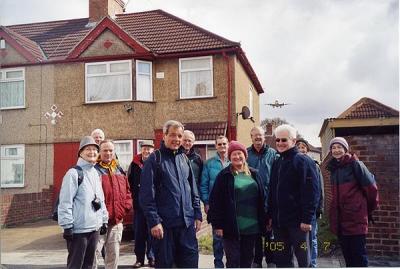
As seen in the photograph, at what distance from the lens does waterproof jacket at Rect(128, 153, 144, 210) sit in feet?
12.0

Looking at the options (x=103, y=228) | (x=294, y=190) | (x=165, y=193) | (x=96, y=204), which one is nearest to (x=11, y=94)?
(x=96, y=204)

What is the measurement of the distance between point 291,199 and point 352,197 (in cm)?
54

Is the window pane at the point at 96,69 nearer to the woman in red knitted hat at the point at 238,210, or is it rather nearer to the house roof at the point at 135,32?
the house roof at the point at 135,32

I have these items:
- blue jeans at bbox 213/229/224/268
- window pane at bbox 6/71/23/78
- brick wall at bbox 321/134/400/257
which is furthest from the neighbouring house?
window pane at bbox 6/71/23/78

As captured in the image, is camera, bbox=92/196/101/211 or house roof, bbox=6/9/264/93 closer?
camera, bbox=92/196/101/211

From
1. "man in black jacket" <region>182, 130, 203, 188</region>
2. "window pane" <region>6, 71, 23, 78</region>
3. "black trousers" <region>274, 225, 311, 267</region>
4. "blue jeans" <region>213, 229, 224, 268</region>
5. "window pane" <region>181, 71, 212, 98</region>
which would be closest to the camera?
"black trousers" <region>274, 225, 311, 267</region>

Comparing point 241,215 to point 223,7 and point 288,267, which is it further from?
point 223,7

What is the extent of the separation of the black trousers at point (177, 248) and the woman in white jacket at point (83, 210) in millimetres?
523

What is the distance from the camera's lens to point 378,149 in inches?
127

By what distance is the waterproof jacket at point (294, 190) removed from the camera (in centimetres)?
261

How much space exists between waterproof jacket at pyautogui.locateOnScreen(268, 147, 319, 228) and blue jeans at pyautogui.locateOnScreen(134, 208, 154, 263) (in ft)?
4.70

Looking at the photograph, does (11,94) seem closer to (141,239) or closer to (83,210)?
(83,210)

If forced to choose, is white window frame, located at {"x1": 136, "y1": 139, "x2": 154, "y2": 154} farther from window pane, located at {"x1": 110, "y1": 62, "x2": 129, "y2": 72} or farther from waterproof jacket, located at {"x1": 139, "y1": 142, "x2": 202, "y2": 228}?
waterproof jacket, located at {"x1": 139, "y1": 142, "x2": 202, "y2": 228}

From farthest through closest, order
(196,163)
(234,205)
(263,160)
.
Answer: (196,163) → (263,160) → (234,205)
